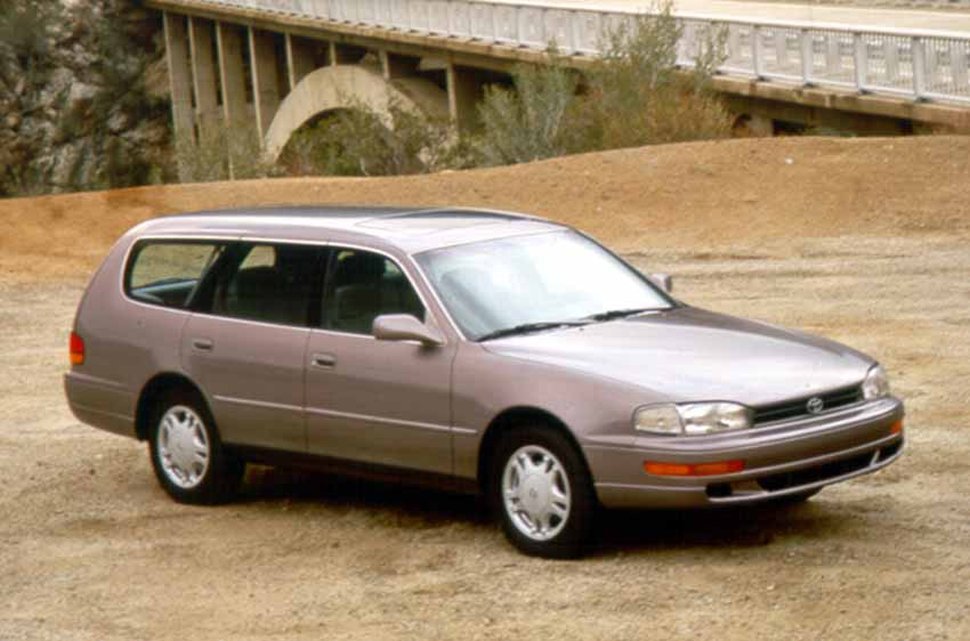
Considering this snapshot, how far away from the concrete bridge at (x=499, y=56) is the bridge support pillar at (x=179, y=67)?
0.07 m

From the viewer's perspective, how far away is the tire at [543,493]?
8617 mm

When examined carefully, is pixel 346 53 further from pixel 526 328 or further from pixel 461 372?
pixel 461 372

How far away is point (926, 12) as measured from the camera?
4100cm

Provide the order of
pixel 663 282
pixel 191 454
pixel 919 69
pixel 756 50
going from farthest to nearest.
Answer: pixel 756 50 → pixel 919 69 → pixel 191 454 → pixel 663 282

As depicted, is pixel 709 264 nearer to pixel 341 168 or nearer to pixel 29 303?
pixel 29 303

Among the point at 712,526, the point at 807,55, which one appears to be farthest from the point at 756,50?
the point at 712,526

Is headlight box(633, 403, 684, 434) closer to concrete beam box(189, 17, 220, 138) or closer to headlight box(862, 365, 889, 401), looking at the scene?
headlight box(862, 365, 889, 401)

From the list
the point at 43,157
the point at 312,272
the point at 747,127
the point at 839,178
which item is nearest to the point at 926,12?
the point at 747,127

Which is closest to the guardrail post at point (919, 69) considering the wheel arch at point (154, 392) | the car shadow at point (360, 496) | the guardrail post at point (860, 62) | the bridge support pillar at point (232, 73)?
the guardrail post at point (860, 62)

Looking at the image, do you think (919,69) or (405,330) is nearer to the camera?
(405,330)

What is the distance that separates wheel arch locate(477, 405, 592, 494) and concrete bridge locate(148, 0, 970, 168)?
17.0 m

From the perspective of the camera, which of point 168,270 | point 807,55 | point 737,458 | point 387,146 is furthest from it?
point 387,146

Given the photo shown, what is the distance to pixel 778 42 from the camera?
100 ft

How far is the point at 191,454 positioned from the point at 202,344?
0.53m
